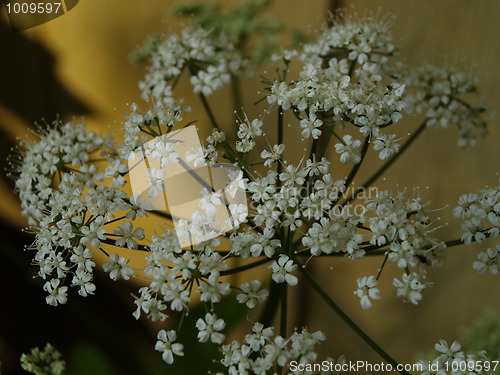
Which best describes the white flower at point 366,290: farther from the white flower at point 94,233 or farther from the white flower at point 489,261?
the white flower at point 94,233

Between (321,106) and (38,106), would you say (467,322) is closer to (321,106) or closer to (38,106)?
(321,106)

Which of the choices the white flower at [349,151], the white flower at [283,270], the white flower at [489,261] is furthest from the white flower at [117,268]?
the white flower at [489,261]

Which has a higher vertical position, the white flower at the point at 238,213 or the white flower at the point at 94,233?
the white flower at the point at 238,213

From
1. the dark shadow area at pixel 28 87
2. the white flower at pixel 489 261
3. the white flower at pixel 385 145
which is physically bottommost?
the white flower at pixel 489 261

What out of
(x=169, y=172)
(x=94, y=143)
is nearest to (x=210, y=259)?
(x=169, y=172)

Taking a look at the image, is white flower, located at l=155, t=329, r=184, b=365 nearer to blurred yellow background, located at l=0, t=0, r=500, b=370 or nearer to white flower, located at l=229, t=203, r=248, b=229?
white flower, located at l=229, t=203, r=248, b=229

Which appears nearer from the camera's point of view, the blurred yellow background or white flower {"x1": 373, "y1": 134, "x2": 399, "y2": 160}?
white flower {"x1": 373, "y1": 134, "x2": 399, "y2": 160}

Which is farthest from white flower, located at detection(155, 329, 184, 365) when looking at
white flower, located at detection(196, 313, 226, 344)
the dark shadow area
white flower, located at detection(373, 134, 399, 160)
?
the dark shadow area
